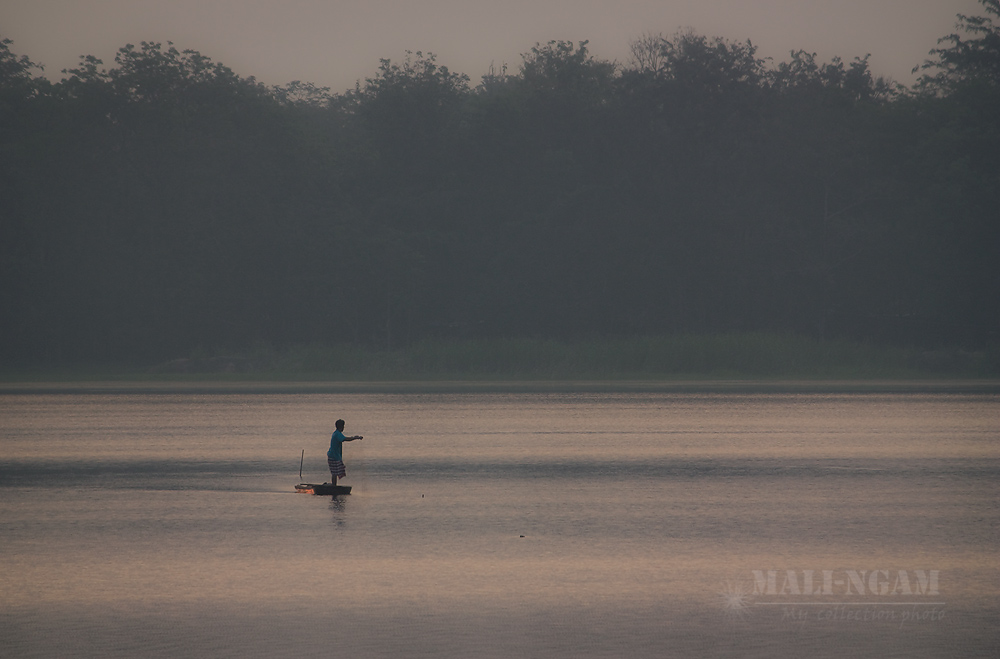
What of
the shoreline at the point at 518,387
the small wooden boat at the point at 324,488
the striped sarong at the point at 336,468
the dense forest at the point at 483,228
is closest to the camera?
the small wooden boat at the point at 324,488

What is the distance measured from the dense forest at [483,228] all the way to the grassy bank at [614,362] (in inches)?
323

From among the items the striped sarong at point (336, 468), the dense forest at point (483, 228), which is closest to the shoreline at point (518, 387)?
the dense forest at point (483, 228)

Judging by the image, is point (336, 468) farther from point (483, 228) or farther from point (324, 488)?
point (483, 228)

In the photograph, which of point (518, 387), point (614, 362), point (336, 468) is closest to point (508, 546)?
point (336, 468)

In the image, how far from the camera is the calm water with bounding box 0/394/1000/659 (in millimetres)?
12391

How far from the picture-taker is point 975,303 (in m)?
76.3

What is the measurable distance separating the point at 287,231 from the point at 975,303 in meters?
44.3

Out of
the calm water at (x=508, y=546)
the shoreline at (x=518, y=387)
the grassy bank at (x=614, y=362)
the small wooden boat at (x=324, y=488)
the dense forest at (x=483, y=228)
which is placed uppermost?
the dense forest at (x=483, y=228)

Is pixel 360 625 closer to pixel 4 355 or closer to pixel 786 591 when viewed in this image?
pixel 786 591

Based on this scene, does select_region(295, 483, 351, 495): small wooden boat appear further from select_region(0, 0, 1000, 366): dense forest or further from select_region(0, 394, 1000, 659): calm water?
select_region(0, 0, 1000, 366): dense forest

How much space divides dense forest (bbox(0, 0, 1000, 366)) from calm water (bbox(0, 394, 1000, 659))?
45.9m

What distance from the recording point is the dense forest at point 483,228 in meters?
79.3

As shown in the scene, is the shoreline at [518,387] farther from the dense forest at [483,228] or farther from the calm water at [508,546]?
the calm water at [508,546]

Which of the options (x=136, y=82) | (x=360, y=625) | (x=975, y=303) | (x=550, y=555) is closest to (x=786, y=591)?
(x=550, y=555)
